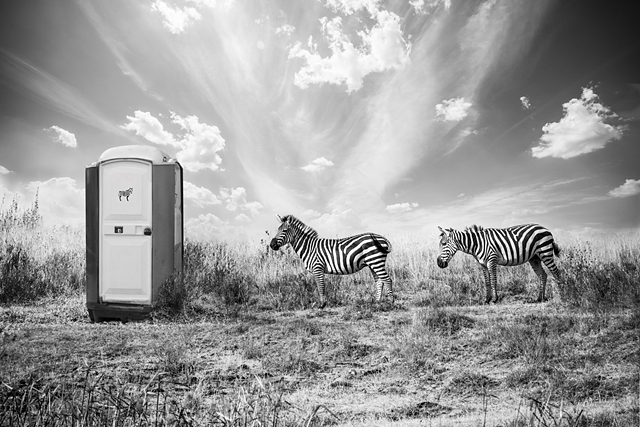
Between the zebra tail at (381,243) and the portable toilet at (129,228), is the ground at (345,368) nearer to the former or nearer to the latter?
the portable toilet at (129,228)

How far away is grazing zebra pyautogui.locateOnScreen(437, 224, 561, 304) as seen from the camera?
31.0ft

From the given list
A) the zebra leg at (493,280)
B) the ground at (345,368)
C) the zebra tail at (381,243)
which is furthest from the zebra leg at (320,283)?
the zebra leg at (493,280)

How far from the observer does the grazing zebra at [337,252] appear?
350 inches

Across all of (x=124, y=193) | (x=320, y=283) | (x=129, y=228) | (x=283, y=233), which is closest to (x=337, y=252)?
(x=320, y=283)

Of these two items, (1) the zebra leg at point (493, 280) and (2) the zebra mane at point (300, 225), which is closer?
(1) the zebra leg at point (493, 280)

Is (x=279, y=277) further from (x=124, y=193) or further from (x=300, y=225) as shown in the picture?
(x=124, y=193)

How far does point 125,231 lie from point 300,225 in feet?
10.6

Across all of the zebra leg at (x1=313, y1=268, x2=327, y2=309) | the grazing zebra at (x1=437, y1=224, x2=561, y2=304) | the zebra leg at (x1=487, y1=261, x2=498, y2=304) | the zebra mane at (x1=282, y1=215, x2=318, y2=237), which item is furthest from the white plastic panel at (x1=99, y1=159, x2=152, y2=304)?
the zebra leg at (x1=487, y1=261, x2=498, y2=304)

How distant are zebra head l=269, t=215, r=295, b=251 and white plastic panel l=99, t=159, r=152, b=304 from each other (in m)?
2.43

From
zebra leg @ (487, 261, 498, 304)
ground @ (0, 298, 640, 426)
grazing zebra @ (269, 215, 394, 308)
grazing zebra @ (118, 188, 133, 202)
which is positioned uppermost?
grazing zebra @ (118, 188, 133, 202)

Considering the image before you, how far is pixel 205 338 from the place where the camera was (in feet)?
19.6

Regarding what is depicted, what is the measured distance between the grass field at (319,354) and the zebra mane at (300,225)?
3.31ft

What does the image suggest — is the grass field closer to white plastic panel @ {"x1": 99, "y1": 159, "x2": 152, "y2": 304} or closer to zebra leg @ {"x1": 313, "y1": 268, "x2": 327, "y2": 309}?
zebra leg @ {"x1": 313, "y1": 268, "x2": 327, "y2": 309}

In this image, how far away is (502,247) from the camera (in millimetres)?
9602
